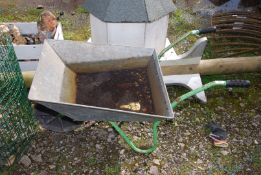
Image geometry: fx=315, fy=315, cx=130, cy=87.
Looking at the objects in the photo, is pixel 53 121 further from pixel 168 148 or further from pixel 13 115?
pixel 168 148

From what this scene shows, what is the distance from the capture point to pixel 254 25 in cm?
584

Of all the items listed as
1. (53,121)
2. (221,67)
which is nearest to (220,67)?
(221,67)

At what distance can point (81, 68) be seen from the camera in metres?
3.90

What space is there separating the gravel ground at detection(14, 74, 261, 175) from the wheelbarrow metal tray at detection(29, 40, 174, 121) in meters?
0.82

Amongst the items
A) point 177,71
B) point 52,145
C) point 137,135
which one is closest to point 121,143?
point 137,135

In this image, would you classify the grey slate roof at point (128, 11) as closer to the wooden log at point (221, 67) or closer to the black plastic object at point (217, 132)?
the wooden log at point (221, 67)

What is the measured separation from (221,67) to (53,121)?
8.44ft

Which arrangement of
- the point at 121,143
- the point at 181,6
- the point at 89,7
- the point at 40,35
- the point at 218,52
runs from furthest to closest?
the point at 181,6
the point at 218,52
the point at 40,35
the point at 89,7
the point at 121,143

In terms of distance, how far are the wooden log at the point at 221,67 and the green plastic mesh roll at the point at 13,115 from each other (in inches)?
79.6

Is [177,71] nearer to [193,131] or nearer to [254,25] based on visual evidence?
[193,131]

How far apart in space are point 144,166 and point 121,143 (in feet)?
1.49

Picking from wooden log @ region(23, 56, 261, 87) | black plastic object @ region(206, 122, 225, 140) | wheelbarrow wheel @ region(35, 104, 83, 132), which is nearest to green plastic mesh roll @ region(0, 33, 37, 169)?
wheelbarrow wheel @ region(35, 104, 83, 132)

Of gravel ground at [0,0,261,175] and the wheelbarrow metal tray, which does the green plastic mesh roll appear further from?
the wheelbarrow metal tray

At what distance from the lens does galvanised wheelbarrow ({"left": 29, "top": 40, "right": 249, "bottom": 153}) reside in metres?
3.47
